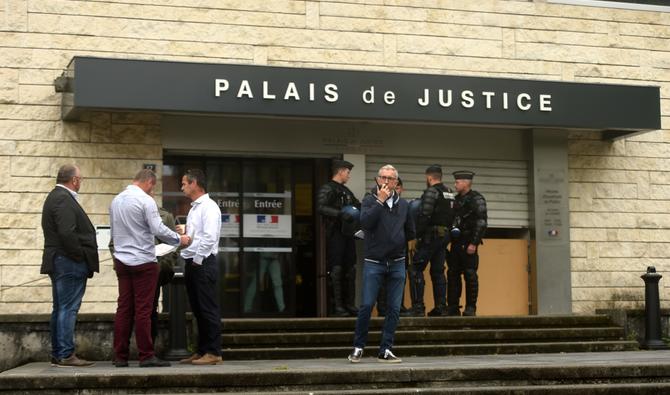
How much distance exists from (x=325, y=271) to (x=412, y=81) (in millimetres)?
2881

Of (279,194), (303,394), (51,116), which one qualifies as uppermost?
(51,116)

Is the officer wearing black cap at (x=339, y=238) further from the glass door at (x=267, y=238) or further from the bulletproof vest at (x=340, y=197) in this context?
the glass door at (x=267, y=238)

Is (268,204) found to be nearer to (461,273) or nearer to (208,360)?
(461,273)

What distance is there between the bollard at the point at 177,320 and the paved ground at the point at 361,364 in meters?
0.49

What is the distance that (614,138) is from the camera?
Result: 567 inches

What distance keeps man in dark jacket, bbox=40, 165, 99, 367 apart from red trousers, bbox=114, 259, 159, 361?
1.25 feet

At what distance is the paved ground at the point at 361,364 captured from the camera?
862 centimetres

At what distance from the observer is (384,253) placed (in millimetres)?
9734

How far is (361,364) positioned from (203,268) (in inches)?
69.2

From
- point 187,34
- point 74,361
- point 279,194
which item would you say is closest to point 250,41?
point 187,34

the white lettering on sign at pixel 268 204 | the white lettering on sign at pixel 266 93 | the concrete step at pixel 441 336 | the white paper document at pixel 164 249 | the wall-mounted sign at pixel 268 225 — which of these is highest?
the white lettering on sign at pixel 266 93

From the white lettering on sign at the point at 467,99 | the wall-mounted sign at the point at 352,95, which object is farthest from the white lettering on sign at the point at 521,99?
the white lettering on sign at the point at 467,99

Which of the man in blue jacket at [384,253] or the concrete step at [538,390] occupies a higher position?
the man in blue jacket at [384,253]

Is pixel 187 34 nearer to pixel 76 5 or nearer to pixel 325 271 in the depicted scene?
pixel 76 5
